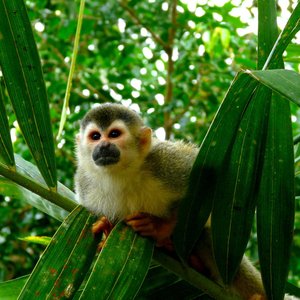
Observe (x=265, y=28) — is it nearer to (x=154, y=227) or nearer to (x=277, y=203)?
(x=277, y=203)

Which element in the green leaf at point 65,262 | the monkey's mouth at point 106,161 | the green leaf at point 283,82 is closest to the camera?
the green leaf at point 283,82

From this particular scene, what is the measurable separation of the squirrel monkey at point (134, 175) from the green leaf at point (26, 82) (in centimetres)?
55

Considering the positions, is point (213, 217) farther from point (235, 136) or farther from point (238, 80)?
point (238, 80)

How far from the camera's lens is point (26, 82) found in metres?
1.25

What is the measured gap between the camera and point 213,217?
130 cm

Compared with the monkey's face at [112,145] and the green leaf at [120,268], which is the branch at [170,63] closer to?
the monkey's face at [112,145]

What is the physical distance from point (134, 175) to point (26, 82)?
877 mm

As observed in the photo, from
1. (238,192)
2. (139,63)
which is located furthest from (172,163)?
(139,63)

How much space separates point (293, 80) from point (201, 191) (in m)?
0.49

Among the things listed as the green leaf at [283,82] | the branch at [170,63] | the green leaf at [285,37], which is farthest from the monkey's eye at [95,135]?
the branch at [170,63]

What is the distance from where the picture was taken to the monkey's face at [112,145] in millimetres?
2016

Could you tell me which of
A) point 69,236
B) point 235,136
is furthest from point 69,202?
point 235,136

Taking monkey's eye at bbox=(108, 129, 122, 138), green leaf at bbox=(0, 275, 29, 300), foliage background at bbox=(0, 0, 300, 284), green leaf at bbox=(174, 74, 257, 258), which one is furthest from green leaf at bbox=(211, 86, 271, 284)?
foliage background at bbox=(0, 0, 300, 284)

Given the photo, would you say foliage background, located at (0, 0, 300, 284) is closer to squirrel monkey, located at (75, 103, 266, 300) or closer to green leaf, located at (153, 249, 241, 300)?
squirrel monkey, located at (75, 103, 266, 300)
